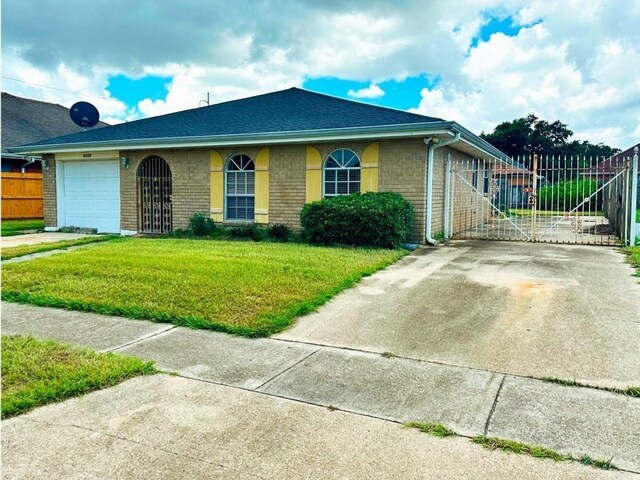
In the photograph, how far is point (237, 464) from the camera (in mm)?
2850

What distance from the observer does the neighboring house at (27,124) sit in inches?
950

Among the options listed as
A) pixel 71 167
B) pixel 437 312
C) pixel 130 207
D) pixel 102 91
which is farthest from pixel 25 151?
pixel 102 91

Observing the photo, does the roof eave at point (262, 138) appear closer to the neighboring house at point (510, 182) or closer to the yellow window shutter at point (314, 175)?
the yellow window shutter at point (314, 175)

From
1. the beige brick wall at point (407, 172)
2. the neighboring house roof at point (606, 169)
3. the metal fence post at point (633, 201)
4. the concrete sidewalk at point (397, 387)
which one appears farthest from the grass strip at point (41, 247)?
the metal fence post at point (633, 201)

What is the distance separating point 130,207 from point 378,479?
1447cm

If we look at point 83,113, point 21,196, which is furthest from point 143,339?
point 83,113

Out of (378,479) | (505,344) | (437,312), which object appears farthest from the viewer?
(437,312)

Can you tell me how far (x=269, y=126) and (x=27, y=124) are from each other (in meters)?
19.2

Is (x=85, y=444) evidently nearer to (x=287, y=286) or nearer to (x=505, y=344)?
(x=505, y=344)

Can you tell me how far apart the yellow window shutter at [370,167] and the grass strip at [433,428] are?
948 cm

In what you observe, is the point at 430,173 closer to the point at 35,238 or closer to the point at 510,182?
the point at 35,238

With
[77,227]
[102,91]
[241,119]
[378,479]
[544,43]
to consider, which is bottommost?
[378,479]

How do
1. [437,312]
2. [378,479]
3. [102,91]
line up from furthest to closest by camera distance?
[102,91] → [437,312] → [378,479]

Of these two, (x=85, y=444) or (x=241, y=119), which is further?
(x=241, y=119)
